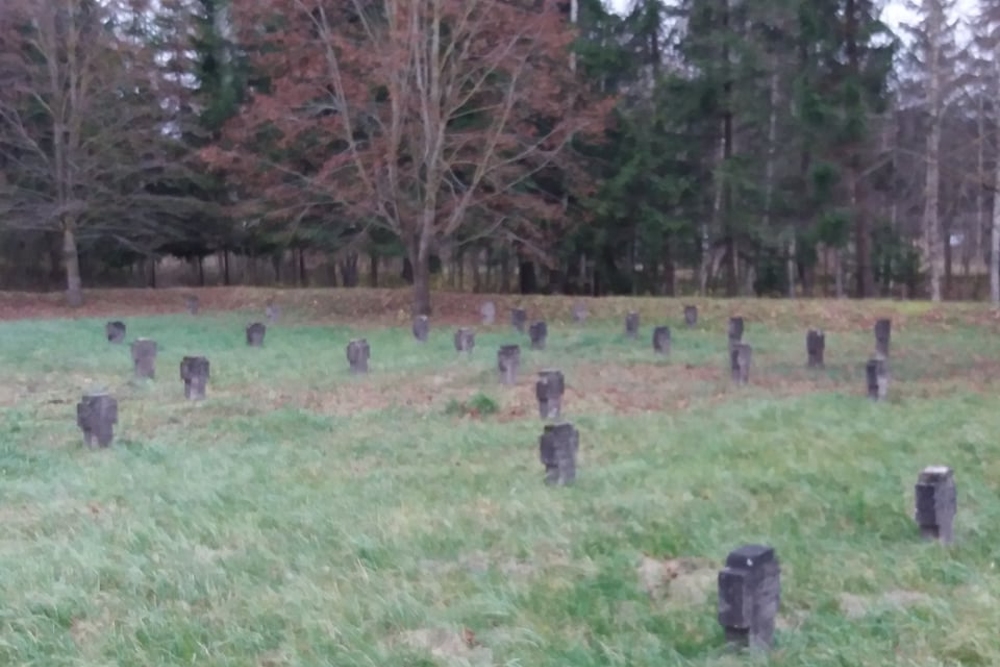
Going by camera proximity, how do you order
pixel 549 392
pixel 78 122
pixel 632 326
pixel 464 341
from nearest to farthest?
pixel 549 392
pixel 464 341
pixel 632 326
pixel 78 122

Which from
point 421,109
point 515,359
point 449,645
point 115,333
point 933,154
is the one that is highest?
point 421,109

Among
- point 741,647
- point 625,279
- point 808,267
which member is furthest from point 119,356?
point 808,267

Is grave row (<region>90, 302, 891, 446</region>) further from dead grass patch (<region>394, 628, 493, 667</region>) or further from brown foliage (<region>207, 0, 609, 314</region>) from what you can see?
dead grass patch (<region>394, 628, 493, 667</region>)

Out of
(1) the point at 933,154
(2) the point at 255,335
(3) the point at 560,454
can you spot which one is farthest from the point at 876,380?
(1) the point at 933,154

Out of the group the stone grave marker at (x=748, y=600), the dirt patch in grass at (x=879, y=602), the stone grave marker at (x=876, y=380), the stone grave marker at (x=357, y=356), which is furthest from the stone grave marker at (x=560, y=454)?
the stone grave marker at (x=357, y=356)

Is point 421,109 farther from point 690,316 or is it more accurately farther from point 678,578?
point 678,578

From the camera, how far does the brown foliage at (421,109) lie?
89.8 feet

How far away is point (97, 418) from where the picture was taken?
9.99m

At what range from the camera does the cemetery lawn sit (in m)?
4.78

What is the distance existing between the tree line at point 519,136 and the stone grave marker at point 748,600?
72.0 ft

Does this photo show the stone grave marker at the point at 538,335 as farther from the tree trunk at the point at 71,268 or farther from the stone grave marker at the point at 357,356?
the tree trunk at the point at 71,268

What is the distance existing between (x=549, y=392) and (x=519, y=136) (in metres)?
18.3

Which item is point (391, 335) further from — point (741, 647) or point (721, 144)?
point (741, 647)

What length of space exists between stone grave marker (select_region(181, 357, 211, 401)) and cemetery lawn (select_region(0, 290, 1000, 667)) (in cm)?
34
